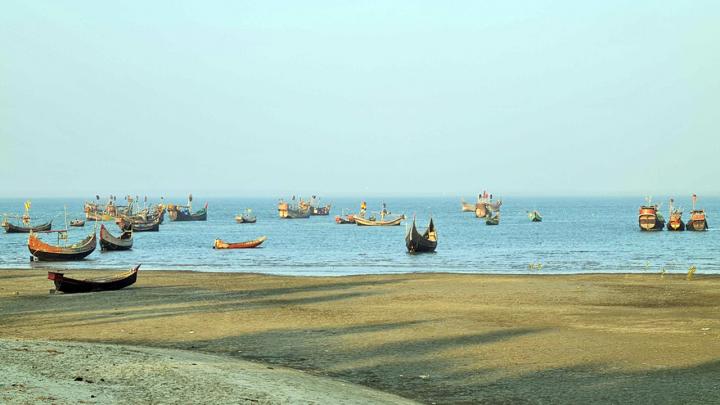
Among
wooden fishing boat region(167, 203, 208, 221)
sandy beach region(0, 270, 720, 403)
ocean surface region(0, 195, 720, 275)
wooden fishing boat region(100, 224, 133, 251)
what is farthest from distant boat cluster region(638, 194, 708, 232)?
wooden fishing boat region(167, 203, 208, 221)

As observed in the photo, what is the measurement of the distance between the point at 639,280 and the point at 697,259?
1943 centimetres

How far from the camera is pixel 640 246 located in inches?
2549

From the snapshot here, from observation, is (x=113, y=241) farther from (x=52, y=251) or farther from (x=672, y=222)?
(x=672, y=222)

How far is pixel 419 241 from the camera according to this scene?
57750mm

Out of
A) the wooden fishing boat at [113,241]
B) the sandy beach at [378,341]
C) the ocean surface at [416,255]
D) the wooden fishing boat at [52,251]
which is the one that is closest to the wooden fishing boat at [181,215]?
the ocean surface at [416,255]

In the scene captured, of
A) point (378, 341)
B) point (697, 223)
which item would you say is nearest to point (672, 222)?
point (697, 223)

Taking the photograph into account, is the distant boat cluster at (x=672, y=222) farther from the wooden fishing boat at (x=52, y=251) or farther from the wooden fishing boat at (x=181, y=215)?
the wooden fishing boat at (x=181, y=215)

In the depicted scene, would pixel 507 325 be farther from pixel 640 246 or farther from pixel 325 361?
pixel 640 246

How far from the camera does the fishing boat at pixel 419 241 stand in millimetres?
57344

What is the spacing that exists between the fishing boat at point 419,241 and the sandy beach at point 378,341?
82.0 feet

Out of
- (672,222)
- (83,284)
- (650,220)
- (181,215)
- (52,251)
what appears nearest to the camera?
(83,284)

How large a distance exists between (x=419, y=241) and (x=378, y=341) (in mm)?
39712

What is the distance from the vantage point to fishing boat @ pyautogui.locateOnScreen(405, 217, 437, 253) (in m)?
57.3

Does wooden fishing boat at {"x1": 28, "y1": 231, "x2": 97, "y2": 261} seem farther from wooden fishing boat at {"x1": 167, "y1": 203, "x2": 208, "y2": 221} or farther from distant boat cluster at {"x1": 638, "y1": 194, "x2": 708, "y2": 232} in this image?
wooden fishing boat at {"x1": 167, "y1": 203, "x2": 208, "y2": 221}
